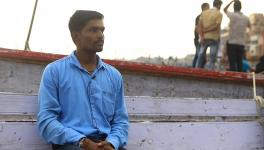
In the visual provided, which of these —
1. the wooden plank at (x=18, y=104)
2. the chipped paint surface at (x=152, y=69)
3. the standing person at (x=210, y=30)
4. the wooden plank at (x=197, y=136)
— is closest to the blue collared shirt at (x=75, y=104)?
the wooden plank at (x=18, y=104)

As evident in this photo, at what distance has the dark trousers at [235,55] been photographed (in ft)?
25.1

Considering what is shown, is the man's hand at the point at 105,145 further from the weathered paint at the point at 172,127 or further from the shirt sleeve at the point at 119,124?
the weathered paint at the point at 172,127

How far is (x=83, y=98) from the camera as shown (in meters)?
2.91

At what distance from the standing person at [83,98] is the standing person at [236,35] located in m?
4.76

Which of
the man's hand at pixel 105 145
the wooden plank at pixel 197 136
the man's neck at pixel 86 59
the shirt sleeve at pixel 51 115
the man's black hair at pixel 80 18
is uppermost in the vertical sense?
the man's black hair at pixel 80 18

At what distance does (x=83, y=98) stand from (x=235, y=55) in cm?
517

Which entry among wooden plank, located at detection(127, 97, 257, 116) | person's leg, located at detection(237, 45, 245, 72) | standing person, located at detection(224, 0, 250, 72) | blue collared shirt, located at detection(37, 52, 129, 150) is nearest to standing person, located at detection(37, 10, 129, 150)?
blue collared shirt, located at detection(37, 52, 129, 150)

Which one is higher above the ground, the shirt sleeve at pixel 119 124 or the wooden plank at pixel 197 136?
the shirt sleeve at pixel 119 124

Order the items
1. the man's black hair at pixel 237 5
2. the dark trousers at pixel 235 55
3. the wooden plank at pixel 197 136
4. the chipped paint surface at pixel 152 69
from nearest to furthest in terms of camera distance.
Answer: the wooden plank at pixel 197 136
the chipped paint surface at pixel 152 69
the man's black hair at pixel 237 5
the dark trousers at pixel 235 55

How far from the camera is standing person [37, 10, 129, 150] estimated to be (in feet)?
9.13

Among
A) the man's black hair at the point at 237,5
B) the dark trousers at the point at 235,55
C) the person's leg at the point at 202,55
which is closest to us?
the man's black hair at the point at 237,5

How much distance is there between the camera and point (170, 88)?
17.9 feet

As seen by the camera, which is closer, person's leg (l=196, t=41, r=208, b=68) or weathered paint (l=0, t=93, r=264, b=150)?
weathered paint (l=0, t=93, r=264, b=150)

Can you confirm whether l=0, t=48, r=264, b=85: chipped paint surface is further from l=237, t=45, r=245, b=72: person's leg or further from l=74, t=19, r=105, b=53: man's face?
l=237, t=45, r=245, b=72: person's leg
